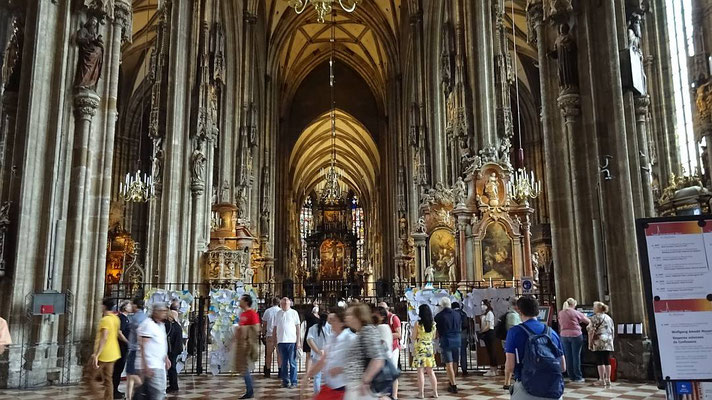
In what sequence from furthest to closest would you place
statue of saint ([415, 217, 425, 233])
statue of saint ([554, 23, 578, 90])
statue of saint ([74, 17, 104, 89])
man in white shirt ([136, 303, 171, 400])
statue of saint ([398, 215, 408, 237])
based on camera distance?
statue of saint ([398, 215, 408, 237]), statue of saint ([415, 217, 425, 233]), statue of saint ([74, 17, 104, 89]), statue of saint ([554, 23, 578, 90]), man in white shirt ([136, 303, 171, 400])

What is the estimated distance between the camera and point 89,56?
10.7 metres

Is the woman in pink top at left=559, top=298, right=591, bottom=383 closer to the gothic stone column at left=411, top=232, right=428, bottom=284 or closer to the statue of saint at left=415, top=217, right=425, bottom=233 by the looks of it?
the gothic stone column at left=411, top=232, right=428, bottom=284

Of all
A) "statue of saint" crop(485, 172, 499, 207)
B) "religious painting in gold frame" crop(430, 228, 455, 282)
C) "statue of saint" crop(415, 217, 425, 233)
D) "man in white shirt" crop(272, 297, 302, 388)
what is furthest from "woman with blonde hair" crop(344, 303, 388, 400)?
"statue of saint" crop(415, 217, 425, 233)

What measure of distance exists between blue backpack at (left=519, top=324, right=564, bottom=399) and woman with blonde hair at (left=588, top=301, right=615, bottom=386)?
5.19 metres

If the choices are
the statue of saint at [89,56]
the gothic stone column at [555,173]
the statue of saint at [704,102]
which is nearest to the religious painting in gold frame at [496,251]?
the statue of saint at [704,102]

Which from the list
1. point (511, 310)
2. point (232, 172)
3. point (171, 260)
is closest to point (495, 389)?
point (511, 310)

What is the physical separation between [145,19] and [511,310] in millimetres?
25130

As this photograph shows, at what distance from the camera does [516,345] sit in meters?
4.12

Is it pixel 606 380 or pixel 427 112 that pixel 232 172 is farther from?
pixel 606 380

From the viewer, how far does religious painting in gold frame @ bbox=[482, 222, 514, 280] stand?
18.7 meters

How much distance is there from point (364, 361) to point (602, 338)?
5795 mm

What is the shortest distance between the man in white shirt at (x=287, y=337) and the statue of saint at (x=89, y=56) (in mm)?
5610

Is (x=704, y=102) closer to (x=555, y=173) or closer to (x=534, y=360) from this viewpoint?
(x=555, y=173)

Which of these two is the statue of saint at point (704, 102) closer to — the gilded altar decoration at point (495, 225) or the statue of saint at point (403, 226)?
the gilded altar decoration at point (495, 225)
